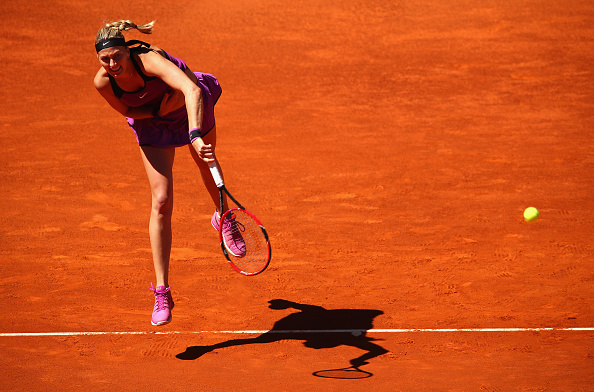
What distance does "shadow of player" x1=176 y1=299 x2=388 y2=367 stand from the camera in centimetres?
478

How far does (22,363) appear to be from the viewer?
459cm

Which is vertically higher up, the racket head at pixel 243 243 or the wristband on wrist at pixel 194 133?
the wristband on wrist at pixel 194 133

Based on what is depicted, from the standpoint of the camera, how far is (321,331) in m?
5.07

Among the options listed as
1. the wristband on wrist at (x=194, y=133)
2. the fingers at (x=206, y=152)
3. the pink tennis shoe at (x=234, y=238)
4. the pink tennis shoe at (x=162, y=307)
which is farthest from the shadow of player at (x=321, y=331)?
the wristband on wrist at (x=194, y=133)

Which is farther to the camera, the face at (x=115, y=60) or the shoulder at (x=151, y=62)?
the shoulder at (x=151, y=62)

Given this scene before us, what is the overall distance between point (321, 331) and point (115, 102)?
2240 millimetres

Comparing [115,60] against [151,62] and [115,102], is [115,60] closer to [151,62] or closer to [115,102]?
[151,62]

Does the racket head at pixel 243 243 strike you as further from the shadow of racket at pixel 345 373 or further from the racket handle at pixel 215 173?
the shadow of racket at pixel 345 373

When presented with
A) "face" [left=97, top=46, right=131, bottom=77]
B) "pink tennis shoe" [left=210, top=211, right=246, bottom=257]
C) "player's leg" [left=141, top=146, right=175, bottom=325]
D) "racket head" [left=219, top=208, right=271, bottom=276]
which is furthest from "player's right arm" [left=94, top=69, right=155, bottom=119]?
"pink tennis shoe" [left=210, top=211, right=246, bottom=257]

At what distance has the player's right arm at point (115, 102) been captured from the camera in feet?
14.1

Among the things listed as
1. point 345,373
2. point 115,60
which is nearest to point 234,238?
point 345,373

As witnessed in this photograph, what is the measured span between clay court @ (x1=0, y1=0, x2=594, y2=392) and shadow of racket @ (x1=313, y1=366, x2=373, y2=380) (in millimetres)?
20

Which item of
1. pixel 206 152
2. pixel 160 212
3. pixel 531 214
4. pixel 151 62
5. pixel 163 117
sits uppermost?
pixel 151 62

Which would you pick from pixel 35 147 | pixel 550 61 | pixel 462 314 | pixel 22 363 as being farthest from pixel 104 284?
pixel 550 61
